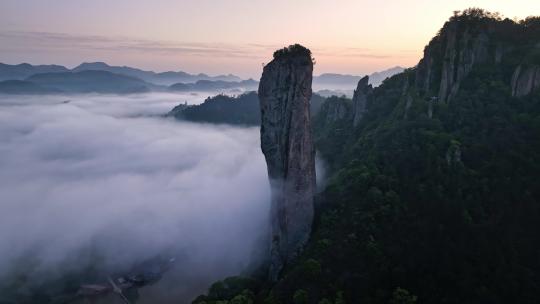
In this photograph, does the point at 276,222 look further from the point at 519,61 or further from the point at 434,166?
the point at 519,61

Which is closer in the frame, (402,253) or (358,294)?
(358,294)

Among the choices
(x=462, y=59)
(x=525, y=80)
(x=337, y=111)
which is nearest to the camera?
(x=525, y=80)

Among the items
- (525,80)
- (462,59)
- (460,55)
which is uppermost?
(460,55)

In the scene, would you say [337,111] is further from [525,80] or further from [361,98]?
[525,80]

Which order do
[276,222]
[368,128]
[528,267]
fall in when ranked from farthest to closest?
[368,128], [276,222], [528,267]

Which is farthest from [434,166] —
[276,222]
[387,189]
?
[276,222]

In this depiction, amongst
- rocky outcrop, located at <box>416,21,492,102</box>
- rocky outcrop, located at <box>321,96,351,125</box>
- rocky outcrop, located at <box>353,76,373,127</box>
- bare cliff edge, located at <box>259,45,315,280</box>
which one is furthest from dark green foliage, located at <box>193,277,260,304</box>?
rocky outcrop, located at <box>321,96,351,125</box>

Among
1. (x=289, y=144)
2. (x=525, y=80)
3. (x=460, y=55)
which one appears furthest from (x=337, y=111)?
(x=289, y=144)
